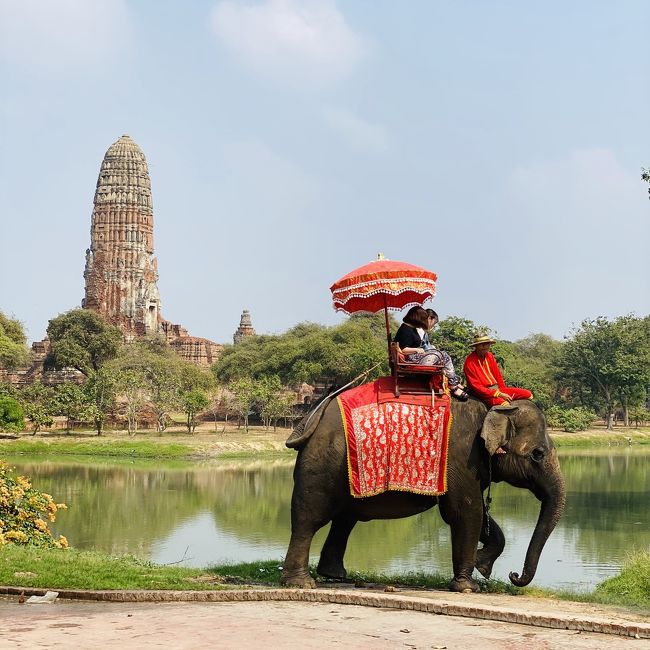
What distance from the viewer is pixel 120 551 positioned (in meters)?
19.6

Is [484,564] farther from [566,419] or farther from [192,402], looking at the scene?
[566,419]

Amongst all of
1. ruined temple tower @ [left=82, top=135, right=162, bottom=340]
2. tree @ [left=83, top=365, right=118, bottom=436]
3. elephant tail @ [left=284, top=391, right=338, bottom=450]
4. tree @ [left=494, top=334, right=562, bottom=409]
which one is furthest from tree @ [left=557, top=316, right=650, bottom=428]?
elephant tail @ [left=284, top=391, right=338, bottom=450]

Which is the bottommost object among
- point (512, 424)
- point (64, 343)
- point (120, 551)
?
point (120, 551)

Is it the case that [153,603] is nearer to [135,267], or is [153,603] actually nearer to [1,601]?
[1,601]

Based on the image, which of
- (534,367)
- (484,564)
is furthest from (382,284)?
(534,367)

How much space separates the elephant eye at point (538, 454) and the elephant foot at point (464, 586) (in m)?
1.42

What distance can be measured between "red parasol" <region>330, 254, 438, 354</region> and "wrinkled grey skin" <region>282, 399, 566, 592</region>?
1.22m

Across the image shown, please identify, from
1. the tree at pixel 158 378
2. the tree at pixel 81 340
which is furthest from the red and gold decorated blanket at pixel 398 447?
the tree at pixel 81 340

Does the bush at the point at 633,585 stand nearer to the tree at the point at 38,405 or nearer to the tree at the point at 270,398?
the tree at the point at 38,405

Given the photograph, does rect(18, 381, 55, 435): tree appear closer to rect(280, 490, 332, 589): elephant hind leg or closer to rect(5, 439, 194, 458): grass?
rect(5, 439, 194, 458): grass

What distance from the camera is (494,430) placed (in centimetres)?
1108

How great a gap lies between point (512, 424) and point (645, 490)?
22.6 meters

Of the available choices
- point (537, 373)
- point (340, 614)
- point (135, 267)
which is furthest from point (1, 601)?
point (135, 267)

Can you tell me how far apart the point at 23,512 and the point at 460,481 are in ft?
22.7
